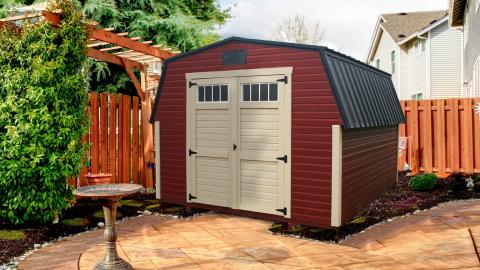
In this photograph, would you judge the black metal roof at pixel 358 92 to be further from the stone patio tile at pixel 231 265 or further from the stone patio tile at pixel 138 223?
the stone patio tile at pixel 138 223

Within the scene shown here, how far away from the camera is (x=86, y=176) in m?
7.79

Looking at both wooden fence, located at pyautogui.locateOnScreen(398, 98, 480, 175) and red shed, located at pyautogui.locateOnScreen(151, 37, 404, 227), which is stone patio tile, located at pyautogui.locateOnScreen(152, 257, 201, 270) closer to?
red shed, located at pyautogui.locateOnScreen(151, 37, 404, 227)

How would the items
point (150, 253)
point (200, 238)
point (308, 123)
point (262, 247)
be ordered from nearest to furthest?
point (150, 253) → point (262, 247) → point (200, 238) → point (308, 123)

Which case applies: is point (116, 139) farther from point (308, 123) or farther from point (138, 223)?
point (308, 123)

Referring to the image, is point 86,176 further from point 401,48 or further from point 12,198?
point 401,48

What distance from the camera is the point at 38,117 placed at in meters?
6.14

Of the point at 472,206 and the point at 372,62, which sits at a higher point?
the point at 372,62

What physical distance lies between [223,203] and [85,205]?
2.37 meters

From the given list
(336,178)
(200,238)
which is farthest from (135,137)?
(336,178)

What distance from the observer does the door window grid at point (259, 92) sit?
21.5ft

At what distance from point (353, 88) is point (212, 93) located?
84.2 inches

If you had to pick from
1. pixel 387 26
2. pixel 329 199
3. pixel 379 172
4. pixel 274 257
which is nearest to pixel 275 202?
pixel 329 199

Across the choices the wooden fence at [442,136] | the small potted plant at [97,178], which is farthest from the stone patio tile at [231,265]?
the wooden fence at [442,136]

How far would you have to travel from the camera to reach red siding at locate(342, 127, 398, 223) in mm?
6340
